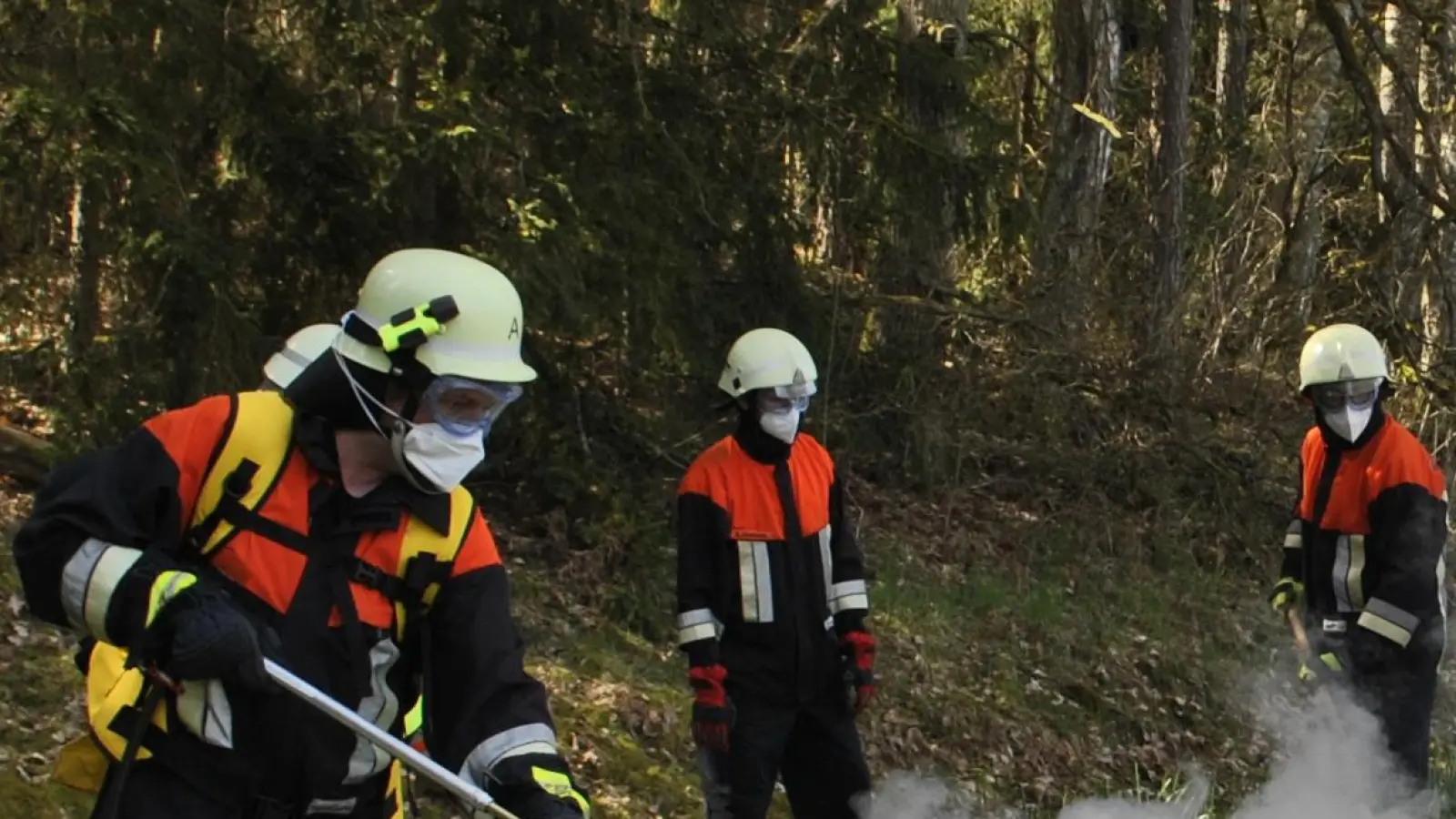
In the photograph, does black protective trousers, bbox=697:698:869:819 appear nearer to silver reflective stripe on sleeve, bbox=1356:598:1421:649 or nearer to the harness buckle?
silver reflective stripe on sleeve, bbox=1356:598:1421:649

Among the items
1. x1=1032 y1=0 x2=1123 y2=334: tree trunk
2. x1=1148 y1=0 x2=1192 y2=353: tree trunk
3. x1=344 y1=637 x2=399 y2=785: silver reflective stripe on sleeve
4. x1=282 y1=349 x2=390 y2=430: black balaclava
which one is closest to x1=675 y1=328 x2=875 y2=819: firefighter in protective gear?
x1=344 y1=637 x2=399 y2=785: silver reflective stripe on sleeve

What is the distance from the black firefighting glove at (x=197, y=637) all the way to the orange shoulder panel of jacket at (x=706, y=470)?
2.88m

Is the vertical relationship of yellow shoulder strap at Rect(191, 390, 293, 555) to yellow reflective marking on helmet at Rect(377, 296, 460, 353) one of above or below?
below

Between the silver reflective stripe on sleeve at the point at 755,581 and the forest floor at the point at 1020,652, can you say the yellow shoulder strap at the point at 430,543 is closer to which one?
the silver reflective stripe on sleeve at the point at 755,581

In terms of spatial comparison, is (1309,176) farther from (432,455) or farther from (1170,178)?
(432,455)

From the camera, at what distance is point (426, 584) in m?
3.03

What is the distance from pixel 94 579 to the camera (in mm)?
2758

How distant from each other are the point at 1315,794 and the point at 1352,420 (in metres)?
1.74

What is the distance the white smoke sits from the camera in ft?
21.2

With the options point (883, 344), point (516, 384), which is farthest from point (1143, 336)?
point (516, 384)

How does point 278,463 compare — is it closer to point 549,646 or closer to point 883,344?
point 549,646

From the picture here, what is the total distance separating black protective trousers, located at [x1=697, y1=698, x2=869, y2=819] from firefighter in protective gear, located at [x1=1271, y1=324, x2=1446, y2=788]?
237cm

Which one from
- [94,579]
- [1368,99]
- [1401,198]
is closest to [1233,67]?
[1401,198]

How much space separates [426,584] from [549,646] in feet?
17.7
